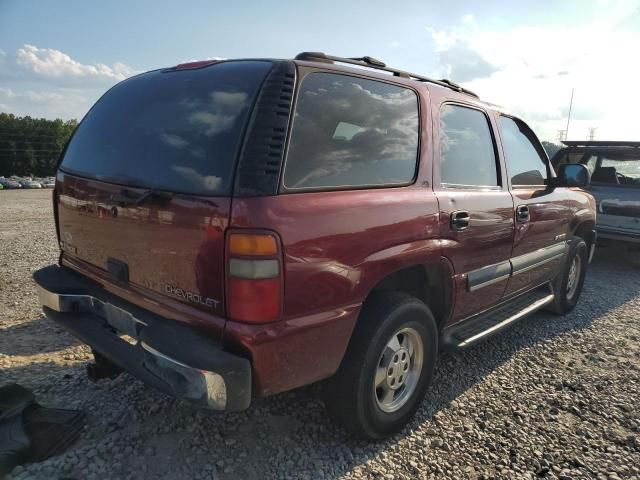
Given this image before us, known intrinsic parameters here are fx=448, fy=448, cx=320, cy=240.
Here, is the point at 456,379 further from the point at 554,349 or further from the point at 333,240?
the point at 333,240

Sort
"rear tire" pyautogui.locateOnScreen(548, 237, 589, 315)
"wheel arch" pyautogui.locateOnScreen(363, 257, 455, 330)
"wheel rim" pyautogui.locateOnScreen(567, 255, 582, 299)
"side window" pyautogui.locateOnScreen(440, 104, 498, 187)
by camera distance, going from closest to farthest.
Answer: "wheel arch" pyautogui.locateOnScreen(363, 257, 455, 330) < "side window" pyautogui.locateOnScreen(440, 104, 498, 187) < "rear tire" pyautogui.locateOnScreen(548, 237, 589, 315) < "wheel rim" pyautogui.locateOnScreen(567, 255, 582, 299)

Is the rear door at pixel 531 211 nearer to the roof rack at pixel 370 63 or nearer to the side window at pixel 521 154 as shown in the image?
the side window at pixel 521 154

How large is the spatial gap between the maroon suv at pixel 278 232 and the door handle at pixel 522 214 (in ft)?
1.04

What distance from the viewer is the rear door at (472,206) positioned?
108 inches

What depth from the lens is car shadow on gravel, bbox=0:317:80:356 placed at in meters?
3.38

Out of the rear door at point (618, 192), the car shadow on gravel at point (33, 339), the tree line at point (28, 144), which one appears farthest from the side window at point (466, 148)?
the tree line at point (28, 144)

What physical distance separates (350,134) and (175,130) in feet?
2.79

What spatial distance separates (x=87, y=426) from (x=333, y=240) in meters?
1.79

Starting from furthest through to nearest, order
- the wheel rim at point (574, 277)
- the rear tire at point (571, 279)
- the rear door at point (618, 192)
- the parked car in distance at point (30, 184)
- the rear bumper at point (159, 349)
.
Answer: the parked car in distance at point (30, 184) → the rear door at point (618, 192) → the wheel rim at point (574, 277) → the rear tire at point (571, 279) → the rear bumper at point (159, 349)

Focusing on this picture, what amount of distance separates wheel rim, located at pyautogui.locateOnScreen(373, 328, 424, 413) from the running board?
12.7 inches

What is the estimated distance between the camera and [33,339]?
357cm

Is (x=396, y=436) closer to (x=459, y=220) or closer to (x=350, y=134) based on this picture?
(x=459, y=220)

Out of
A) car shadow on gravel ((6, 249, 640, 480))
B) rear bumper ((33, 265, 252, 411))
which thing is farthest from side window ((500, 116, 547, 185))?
rear bumper ((33, 265, 252, 411))

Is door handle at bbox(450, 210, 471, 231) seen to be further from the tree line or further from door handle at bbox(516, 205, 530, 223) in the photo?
the tree line
